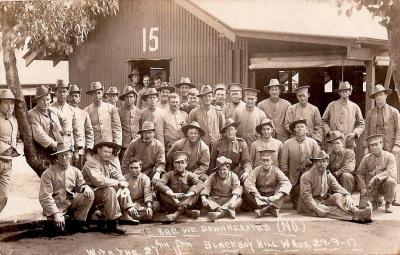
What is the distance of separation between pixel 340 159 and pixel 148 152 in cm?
287

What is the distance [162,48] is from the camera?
1165 centimetres

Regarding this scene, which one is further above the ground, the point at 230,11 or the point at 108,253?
the point at 230,11

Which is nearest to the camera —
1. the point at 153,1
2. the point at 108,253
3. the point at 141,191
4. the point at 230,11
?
the point at 108,253

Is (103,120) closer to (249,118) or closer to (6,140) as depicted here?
(6,140)

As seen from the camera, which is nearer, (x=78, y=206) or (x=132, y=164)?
(x=78, y=206)

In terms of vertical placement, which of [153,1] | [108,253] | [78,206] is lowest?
[108,253]

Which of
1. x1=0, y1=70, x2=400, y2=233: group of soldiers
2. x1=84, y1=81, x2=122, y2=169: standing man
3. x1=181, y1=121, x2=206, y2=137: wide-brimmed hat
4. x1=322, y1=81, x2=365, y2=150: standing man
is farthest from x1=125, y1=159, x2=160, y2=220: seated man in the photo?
x1=322, y1=81, x2=365, y2=150: standing man

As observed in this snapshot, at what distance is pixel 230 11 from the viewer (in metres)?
11.2

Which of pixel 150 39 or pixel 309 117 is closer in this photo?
pixel 309 117

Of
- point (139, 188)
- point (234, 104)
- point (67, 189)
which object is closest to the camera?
point (67, 189)

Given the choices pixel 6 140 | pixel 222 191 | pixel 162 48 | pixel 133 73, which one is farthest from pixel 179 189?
pixel 162 48

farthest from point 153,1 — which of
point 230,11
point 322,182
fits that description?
point 322,182

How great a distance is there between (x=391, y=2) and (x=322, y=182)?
98.4 inches

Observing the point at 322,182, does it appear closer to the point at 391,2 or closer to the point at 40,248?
the point at 391,2
